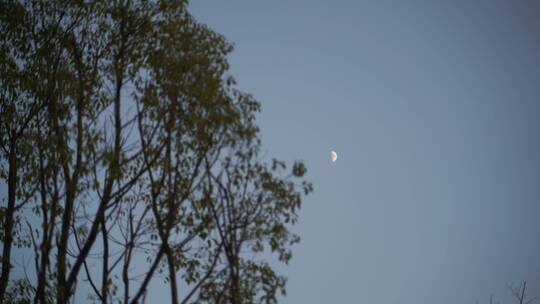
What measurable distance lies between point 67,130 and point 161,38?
145 inches

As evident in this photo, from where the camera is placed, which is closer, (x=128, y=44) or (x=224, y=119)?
(x=224, y=119)

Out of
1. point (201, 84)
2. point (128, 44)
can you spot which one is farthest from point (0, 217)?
point (201, 84)

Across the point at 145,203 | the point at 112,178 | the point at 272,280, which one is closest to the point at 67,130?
the point at 112,178

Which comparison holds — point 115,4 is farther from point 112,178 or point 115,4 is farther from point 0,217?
point 0,217

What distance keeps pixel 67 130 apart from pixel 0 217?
4.06m

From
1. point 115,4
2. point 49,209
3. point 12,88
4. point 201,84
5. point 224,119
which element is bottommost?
point 49,209

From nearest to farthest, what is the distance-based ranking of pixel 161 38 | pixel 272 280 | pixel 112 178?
1. pixel 112 178
2. pixel 272 280
3. pixel 161 38

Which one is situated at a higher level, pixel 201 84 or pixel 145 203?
pixel 201 84

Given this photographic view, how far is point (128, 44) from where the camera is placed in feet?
50.7

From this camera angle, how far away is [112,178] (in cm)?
1338

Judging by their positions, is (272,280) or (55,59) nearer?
(272,280)

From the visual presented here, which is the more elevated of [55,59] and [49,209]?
[55,59]

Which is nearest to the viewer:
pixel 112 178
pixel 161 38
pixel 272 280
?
pixel 112 178

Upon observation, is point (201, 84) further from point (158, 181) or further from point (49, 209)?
point (49, 209)
